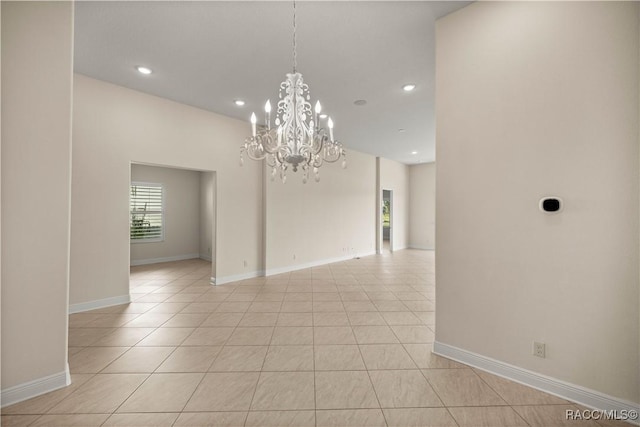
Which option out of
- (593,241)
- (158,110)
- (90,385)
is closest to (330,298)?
(90,385)

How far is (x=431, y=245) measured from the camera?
32.2 feet

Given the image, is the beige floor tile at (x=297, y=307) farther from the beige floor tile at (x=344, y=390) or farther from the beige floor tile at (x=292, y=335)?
the beige floor tile at (x=344, y=390)

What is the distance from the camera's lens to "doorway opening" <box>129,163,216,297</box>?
684 cm

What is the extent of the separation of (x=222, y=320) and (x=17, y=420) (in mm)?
1825

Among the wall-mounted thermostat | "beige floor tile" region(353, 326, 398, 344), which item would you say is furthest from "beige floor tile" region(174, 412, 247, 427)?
the wall-mounted thermostat

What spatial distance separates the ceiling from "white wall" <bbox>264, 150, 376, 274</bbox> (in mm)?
2179

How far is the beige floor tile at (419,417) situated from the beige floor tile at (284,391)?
1.79 feet

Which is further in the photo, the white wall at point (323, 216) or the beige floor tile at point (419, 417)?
the white wall at point (323, 216)

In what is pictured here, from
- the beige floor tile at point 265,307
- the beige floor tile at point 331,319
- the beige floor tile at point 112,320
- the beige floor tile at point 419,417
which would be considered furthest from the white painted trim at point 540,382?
the beige floor tile at point 112,320

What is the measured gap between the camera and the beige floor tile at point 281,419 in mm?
1743

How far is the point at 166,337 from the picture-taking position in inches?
Answer: 116

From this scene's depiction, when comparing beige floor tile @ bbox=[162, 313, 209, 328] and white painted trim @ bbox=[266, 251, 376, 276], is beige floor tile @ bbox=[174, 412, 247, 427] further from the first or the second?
white painted trim @ bbox=[266, 251, 376, 276]

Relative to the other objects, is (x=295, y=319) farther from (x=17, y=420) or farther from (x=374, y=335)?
(x=17, y=420)

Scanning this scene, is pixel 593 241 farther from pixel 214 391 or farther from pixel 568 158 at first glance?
pixel 214 391
